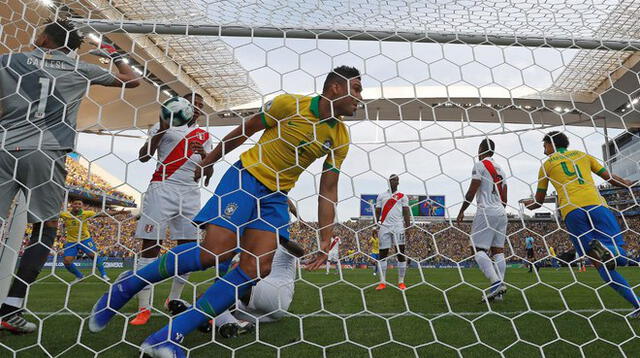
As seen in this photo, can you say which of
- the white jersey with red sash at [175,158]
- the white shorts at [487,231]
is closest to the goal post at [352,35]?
the white jersey with red sash at [175,158]

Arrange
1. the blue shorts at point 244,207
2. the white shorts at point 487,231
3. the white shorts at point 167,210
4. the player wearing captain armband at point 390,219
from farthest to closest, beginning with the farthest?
the player wearing captain armband at point 390,219
the white shorts at point 487,231
the white shorts at point 167,210
the blue shorts at point 244,207

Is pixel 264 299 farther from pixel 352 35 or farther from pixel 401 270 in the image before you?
pixel 401 270

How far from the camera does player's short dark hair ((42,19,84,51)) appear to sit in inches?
87.5

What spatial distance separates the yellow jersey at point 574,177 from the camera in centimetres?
301

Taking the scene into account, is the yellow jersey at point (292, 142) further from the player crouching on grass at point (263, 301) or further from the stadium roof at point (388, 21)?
the stadium roof at point (388, 21)

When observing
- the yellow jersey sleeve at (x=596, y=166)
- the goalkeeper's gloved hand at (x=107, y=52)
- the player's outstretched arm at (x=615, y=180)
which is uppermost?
the player's outstretched arm at (x=615, y=180)

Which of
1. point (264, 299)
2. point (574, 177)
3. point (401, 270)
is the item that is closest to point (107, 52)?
point (264, 299)

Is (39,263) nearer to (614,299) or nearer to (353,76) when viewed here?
(353,76)

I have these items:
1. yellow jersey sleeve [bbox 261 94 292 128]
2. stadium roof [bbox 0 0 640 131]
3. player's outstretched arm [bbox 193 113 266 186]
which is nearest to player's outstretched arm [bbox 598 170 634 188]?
stadium roof [bbox 0 0 640 131]

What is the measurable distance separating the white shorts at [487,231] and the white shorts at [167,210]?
8.69ft

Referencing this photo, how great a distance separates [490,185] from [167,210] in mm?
3219

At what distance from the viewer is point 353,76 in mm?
2129

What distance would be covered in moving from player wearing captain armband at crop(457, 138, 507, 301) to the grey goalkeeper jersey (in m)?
→ 3.12

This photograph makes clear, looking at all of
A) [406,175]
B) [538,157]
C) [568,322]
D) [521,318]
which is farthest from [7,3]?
[568,322]
